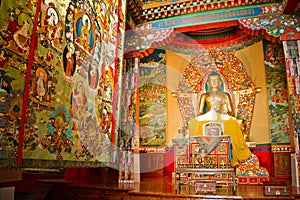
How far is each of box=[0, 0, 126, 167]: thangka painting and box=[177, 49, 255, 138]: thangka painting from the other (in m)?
3.90

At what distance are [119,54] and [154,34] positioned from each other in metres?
1.86

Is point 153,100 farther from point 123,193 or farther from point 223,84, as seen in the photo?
point 123,193

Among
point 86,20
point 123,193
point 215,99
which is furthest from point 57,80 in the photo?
point 215,99

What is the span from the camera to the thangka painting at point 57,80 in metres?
2.75

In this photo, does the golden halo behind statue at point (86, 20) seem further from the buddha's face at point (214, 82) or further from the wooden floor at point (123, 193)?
the buddha's face at point (214, 82)

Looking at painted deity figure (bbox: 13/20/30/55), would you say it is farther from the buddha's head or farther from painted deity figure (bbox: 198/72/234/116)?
the buddha's head

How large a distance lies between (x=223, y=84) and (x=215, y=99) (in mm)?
560

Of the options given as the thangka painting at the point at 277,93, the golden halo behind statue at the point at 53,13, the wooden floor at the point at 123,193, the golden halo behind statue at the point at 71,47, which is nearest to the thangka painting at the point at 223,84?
the thangka painting at the point at 277,93

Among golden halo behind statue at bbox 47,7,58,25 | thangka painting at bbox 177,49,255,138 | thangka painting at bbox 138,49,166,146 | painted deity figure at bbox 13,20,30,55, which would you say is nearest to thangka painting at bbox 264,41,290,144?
thangka painting at bbox 177,49,255,138

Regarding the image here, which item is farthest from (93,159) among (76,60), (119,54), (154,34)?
(154,34)

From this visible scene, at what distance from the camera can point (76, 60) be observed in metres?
3.88

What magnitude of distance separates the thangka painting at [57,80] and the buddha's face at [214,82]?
162 inches

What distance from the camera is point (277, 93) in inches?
288

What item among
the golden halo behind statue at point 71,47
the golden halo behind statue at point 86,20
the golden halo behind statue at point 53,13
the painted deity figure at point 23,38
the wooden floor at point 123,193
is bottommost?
→ the wooden floor at point 123,193
